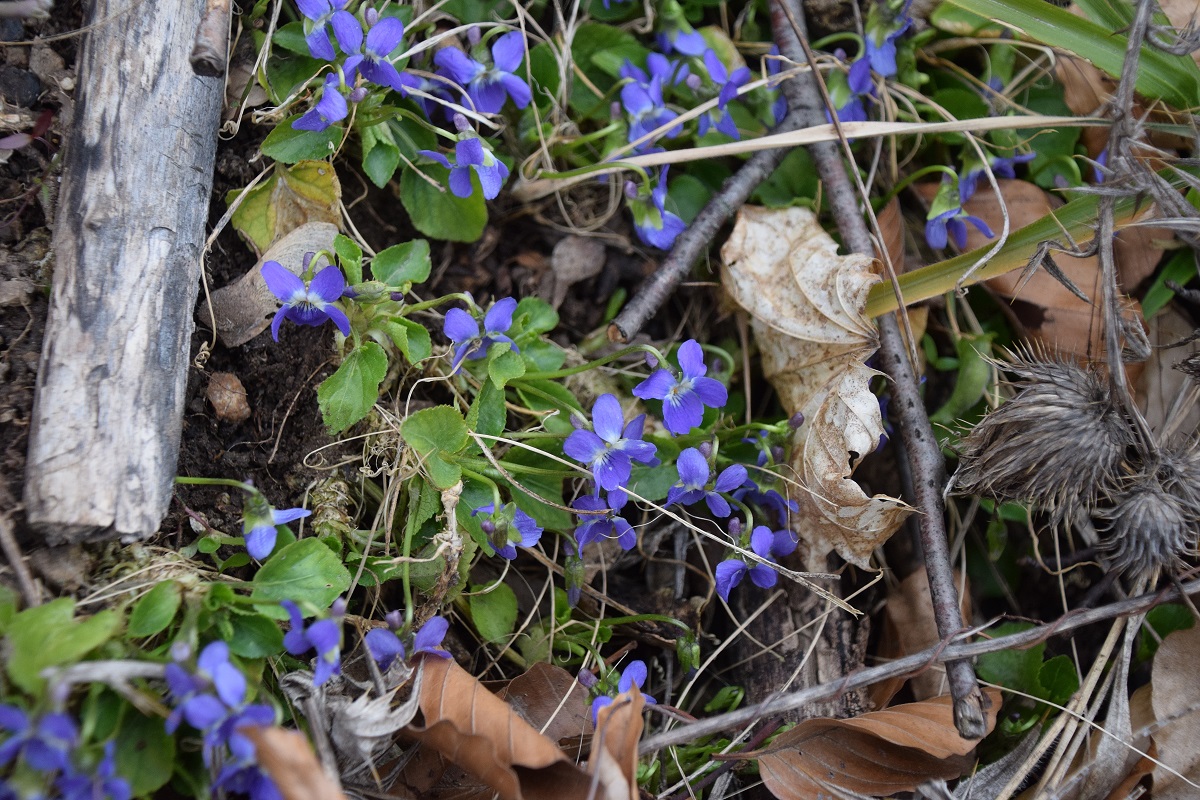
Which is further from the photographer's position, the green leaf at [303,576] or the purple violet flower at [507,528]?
the purple violet flower at [507,528]

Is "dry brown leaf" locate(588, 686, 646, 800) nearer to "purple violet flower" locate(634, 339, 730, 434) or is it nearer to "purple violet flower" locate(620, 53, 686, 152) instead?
"purple violet flower" locate(634, 339, 730, 434)

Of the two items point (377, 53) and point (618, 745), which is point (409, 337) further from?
point (618, 745)

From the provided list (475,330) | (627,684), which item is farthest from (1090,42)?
(627,684)

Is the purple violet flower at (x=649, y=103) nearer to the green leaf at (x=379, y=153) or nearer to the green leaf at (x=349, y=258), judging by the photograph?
the green leaf at (x=379, y=153)

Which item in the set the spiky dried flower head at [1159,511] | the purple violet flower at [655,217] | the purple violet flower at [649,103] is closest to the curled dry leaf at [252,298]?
the purple violet flower at [655,217]

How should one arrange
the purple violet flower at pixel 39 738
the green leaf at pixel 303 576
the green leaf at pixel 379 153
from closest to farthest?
1. the purple violet flower at pixel 39 738
2. the green leaf at pixel 303 576
3. the green leaf at pixel 379 153

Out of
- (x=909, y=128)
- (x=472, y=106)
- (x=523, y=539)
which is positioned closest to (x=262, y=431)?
(x=523, y=539)
